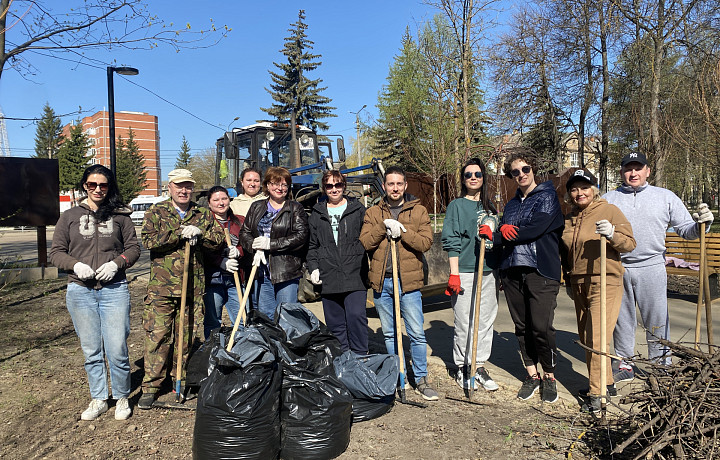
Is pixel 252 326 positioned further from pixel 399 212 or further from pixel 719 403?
pixel 719 403

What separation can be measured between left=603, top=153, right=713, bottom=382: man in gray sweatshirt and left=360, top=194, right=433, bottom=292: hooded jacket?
1.66 m

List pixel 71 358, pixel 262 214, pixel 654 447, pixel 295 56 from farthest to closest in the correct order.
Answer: pixel 295 56, pixel 71 358, pixel 262 214, pixel 654 447

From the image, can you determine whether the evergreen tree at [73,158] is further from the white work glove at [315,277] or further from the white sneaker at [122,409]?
the white work glove at [315,277]

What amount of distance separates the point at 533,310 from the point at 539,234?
0.59 meters

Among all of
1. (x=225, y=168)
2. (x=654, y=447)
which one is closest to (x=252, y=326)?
(x=654, y=447)

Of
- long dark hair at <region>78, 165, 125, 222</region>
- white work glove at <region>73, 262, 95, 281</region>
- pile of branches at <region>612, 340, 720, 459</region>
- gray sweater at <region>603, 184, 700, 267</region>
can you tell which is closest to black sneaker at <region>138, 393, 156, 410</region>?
white work glove at <region>73, 262, 95, 281</region>

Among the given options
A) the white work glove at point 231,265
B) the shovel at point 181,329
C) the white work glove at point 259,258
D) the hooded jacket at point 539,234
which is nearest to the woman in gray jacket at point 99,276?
the shovel at point 181,329

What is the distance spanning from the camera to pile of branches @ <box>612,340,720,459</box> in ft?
8.02

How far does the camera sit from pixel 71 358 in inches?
194

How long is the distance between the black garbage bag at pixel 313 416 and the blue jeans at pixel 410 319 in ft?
3.19

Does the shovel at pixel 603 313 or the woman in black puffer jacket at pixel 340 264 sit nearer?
the shovel at pixel 603 313

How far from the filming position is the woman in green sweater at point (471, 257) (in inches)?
156

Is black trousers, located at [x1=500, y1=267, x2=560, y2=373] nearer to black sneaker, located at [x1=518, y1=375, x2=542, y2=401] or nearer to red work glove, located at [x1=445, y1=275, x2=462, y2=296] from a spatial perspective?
black sneaker, located at [x1=518, y1=375, x2=542, y2=401]

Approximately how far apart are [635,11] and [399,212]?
11.1 meters
